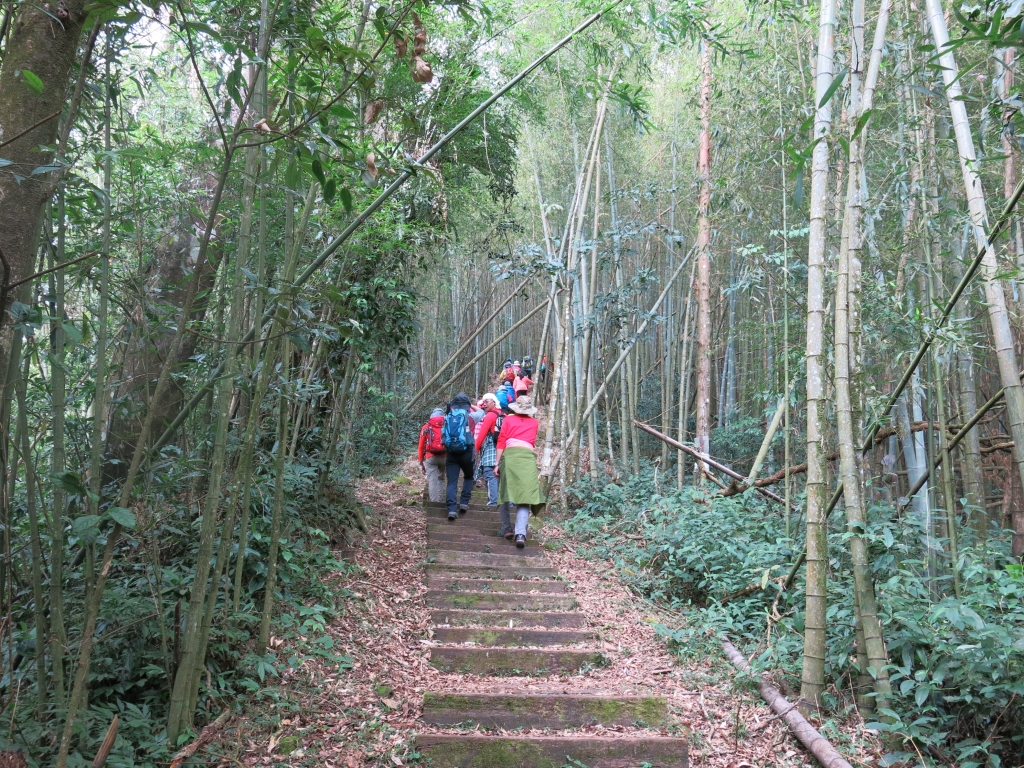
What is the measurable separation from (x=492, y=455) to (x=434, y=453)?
1.00 metres

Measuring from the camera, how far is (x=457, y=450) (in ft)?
19.2

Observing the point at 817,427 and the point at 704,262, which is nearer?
the point at 817,427

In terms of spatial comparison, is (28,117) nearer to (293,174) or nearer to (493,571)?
(293,174)

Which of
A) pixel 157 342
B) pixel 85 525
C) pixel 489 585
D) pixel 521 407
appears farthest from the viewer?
pixel 521 407

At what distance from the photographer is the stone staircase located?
9.23 feet

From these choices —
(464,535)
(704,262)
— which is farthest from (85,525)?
(704,262)

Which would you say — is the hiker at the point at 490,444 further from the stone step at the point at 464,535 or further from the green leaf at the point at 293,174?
the green leaf at the point at 293,174

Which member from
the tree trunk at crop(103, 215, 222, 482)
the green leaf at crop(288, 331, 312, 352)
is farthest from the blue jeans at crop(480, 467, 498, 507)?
the green leaf at crop(288, 331, 312, 352)

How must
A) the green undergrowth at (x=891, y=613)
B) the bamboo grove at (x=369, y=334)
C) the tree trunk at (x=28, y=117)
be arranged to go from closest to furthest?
1. the tree trunk at (x=28, y=117)
2. the bamboo grove at (x=369, y=334)
3. the green undergrowth at (x=891, y=613)

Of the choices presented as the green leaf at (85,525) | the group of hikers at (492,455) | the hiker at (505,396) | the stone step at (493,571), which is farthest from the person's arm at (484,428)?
the green leaf at (85,525)

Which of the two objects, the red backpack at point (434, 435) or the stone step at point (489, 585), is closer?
the stone step at point (489, 585)

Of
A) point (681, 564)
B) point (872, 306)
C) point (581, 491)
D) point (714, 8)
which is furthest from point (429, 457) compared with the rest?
point (714, 8)

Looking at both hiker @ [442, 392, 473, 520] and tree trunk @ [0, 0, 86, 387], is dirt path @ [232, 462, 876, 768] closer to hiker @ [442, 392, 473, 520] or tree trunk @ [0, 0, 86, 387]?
hiker @ [442, 392, 473, 520]

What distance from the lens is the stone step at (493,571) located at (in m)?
4.73
